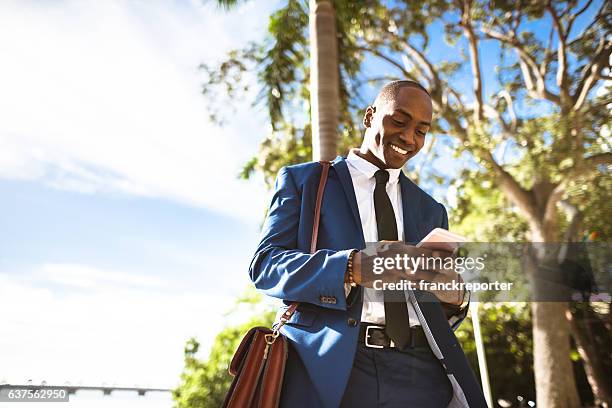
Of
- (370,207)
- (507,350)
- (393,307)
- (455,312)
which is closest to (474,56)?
(507,350)

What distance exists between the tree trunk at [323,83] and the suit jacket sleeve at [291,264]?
315 centimetres

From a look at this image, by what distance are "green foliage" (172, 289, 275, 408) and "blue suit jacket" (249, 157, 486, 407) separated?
63.0 feet

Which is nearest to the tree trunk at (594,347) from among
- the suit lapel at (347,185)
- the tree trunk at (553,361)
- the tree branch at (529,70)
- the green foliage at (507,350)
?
the green foliage at (507,350)

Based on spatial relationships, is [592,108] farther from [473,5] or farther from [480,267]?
[480,267]

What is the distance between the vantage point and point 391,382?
174cm

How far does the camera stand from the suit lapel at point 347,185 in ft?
6.40

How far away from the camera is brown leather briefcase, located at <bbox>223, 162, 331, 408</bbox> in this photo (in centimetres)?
164

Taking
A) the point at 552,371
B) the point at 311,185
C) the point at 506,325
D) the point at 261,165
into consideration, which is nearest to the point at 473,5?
the point at 261,165

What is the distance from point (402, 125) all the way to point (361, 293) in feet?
2.41

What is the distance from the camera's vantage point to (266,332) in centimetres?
177

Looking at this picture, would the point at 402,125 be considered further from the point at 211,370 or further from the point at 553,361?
the point at 211,370

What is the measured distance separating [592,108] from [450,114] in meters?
3.07

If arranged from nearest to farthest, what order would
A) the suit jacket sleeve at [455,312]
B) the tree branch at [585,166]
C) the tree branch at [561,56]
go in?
the suit jacket sleeve at [455,312] < the tree branch at [585,166] < the tree branch at [561,56]

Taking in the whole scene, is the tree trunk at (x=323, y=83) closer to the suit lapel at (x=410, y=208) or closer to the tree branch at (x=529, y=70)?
the suit lapel at (x=410, y=208)
